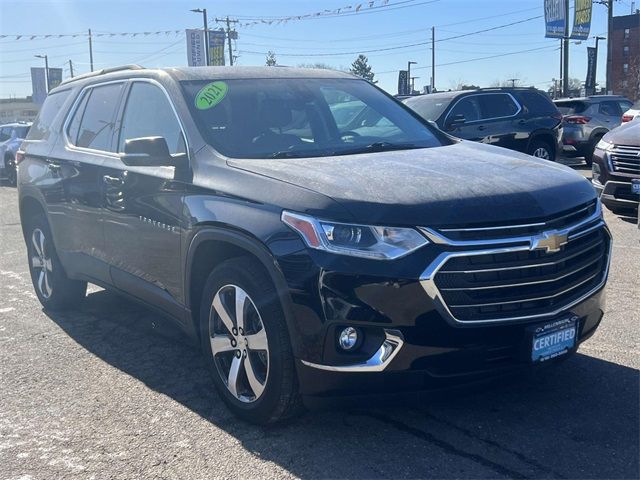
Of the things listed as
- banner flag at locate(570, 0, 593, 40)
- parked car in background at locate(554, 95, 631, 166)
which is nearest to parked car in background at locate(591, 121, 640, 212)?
parked car in background at locate(554, 95, 631, 166)

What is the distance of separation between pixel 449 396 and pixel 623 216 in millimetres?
7023

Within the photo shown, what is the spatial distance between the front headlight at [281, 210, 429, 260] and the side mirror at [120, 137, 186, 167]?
1.25 meters

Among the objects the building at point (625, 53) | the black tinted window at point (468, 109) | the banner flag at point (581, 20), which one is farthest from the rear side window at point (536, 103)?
A: the building at point (625, 53)

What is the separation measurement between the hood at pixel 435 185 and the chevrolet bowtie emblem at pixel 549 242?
0.33ft

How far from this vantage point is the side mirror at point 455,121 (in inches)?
467

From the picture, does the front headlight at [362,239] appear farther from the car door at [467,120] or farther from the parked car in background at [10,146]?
the parked car in background at [10,146]

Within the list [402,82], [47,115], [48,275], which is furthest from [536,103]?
[402,82]

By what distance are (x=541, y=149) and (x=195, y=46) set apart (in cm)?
2781

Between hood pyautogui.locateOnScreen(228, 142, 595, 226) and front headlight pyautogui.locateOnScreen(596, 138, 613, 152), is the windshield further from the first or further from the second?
front headlight pyautogui.locateOnScreen(596, 138, 613, 152)

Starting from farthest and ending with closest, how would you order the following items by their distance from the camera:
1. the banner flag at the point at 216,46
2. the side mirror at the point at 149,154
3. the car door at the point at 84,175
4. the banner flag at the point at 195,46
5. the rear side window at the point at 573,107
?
1. the banner flag at the point at 216,46
2. the banner flag at the point at 195,46
3. the rear side window at the point at 573,107
4. the car door at the point at 84,175
5. the side mirror at the point at 149,154

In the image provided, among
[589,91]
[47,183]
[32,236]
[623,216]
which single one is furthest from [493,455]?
[589,91]

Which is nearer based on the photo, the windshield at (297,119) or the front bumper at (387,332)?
the front bumper at (387,332)

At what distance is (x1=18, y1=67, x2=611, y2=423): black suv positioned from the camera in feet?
10.3

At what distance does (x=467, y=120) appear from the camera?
41.7ft
